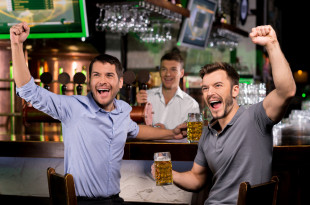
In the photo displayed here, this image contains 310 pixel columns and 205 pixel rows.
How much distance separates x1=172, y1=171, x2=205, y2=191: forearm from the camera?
2.00 m

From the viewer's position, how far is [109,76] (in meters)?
2.21

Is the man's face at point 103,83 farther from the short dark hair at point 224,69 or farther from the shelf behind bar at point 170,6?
the shelf behind bar at point 170,6

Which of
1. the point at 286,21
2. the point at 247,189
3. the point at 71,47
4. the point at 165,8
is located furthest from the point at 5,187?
the point at 286,21

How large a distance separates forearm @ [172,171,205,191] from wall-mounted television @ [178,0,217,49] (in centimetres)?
399

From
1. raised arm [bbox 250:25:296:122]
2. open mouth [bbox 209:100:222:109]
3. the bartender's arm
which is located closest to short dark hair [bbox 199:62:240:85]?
open mouth [bbox 209:100:222:109]

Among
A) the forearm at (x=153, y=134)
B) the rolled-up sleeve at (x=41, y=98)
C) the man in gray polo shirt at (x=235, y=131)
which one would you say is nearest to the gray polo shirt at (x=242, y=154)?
the man in gray polo shirt at (x=235, y=131)

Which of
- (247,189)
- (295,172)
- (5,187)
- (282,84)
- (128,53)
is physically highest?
(128,53)

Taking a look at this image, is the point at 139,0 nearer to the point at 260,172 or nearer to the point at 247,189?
the point at 260,172

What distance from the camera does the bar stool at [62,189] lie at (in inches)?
62.9

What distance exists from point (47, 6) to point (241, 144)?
2.90m

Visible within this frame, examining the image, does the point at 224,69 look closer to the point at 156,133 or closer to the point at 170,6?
the point at 156,133

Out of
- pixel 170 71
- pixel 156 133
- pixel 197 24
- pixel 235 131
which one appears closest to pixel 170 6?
pixel 197 24

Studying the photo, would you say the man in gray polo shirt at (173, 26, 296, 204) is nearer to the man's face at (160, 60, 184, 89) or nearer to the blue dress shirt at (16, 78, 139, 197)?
the blue dress shirt at (16, 78, 139, 197)

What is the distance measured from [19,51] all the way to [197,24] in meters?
4.42
